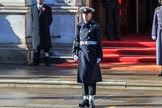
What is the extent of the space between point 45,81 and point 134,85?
83.7 inches

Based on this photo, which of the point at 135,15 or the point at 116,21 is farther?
the point at 135,15

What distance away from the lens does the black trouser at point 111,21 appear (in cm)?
2002

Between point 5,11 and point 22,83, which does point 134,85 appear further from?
point 5,11

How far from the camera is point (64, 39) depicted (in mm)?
19250

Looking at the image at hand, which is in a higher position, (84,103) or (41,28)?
(41,28)

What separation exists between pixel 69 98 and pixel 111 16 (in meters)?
6.84

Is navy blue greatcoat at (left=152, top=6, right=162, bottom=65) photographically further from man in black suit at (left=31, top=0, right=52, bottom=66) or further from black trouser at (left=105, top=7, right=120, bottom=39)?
black trouser at (left=105, top=7, right=120, bottom=39)

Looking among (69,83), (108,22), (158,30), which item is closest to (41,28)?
(108,22)

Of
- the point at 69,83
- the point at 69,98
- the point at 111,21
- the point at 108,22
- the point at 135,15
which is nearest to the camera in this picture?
the point at 69,98

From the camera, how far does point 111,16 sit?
793 inches

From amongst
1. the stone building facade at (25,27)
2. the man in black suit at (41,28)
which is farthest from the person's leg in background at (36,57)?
the stone building facade at (25,27)

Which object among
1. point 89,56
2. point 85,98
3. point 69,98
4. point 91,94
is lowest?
point 69,98

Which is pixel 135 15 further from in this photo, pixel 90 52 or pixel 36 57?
pixel 90 52

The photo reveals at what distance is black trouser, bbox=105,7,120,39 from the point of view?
2002cm
